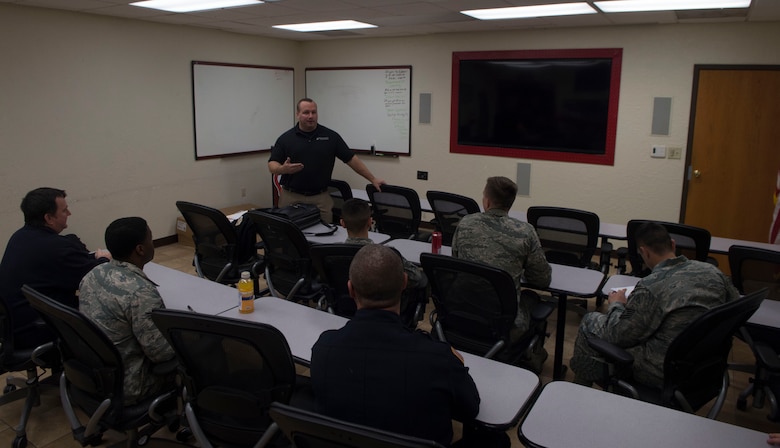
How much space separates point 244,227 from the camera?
415 cm

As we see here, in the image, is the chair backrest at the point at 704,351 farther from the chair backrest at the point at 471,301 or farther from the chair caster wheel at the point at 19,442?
the chair caster wheel at the point at 19,442

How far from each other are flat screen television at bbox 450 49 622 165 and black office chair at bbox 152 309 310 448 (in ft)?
17.0

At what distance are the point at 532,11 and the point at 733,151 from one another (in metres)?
2.48

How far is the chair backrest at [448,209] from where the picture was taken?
424 cm

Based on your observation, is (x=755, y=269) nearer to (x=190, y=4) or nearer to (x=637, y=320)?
(x=637, y=320)

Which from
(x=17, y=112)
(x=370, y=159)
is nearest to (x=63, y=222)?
(x=17, y=112)

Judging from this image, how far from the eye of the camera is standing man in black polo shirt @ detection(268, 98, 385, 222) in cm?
482

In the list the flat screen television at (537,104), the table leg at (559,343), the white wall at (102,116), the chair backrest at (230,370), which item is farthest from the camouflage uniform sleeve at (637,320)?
the white wall at (102,116)

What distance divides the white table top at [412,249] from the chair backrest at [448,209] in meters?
0.49

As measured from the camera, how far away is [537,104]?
6367 millimetres

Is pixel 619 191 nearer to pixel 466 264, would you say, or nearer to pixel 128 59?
pixel 466 264

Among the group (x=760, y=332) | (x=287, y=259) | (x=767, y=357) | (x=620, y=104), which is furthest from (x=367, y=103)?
(x=767, y=357)

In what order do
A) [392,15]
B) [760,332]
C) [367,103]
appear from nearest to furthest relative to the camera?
[760,332]
[392,15]
[367,103]

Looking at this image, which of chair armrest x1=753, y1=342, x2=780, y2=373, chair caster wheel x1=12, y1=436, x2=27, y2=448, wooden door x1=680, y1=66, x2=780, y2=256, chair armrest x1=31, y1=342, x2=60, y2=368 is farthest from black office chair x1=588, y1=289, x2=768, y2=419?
wooden door x1=680, y1=66, x2=780, y2=256
